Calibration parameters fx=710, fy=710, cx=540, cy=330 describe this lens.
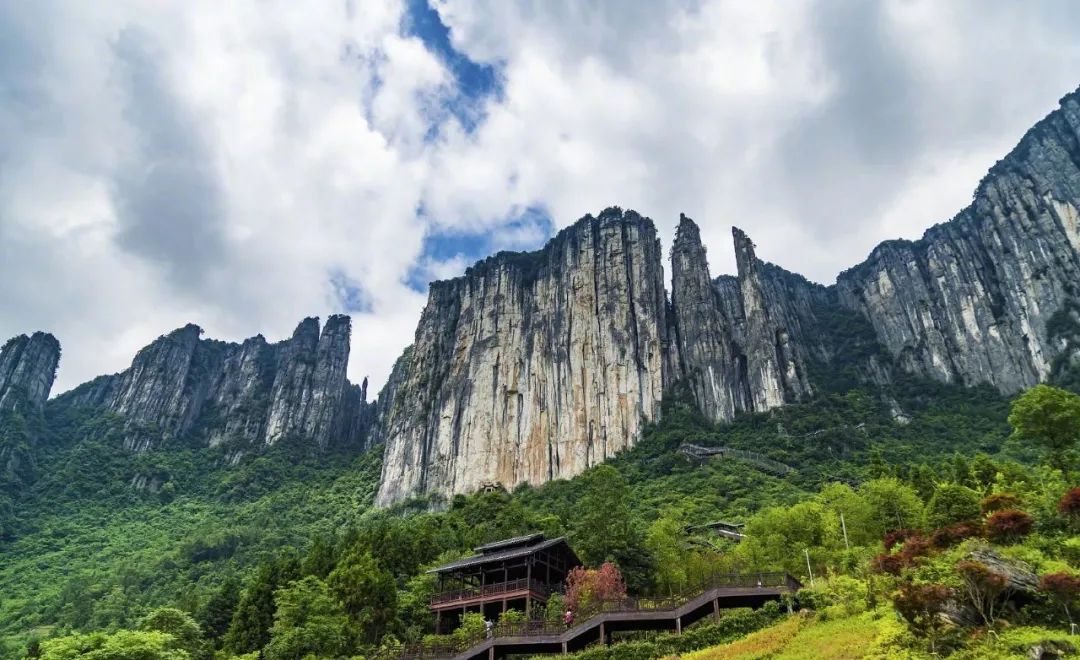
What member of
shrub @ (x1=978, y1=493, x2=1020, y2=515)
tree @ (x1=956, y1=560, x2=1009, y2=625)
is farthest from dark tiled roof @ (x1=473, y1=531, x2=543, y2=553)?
tree @ (x1=956, y1=560, x2=1009, y2=625)

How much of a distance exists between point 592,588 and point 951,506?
1914cm

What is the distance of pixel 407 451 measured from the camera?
4683 inches

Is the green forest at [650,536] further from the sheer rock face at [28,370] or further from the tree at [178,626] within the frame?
the sheer rock face at [28,370]

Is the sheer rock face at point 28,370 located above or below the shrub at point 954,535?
above

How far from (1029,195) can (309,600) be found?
121182mm

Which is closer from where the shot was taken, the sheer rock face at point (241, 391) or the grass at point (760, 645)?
the grass at point (760, 645)

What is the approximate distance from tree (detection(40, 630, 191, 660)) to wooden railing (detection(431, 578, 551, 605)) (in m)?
15.0

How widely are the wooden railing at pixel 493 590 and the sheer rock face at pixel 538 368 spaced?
64.2 metres

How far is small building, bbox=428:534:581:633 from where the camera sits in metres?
37.6

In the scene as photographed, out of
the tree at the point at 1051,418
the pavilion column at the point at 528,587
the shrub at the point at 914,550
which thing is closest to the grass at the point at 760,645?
the shrub at the point at 914,550

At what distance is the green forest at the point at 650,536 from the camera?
75.5 feet

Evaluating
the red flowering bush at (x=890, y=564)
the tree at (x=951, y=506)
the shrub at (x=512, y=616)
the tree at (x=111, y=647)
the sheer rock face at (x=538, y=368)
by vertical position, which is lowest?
the tree at (x=111, y=647)

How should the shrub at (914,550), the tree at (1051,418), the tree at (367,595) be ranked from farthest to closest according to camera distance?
the tree at (1051,418) → the tree at (367,595) → the shrub at (914,550)

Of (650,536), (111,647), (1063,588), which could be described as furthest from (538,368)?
(1063,588)
